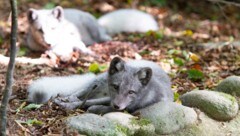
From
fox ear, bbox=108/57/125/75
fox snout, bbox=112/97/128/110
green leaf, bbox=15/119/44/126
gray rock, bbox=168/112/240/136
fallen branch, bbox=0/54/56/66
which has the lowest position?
gray rock, bbox=168/112/240/136

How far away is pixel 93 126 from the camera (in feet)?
13.4

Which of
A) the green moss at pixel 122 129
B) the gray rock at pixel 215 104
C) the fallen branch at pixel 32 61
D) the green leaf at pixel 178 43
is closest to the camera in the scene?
the green moss at pixel 122 129

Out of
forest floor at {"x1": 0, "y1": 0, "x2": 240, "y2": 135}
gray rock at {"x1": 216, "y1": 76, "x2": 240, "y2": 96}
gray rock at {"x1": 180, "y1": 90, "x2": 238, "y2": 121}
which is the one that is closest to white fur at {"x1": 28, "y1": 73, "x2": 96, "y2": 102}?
forest floor at {"x1": 0, "y1": 0, "x2": 240, "y2": 135}

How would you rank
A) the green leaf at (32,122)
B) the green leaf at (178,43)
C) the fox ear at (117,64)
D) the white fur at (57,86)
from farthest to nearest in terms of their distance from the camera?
the green leaf at (178,43), the white fur at (57,86), the fox ear at (117,64), the green leaf at (32,122)

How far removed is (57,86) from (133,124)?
4.06ft

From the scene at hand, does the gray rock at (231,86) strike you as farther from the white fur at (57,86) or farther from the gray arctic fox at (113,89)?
the white fur at (57,86)

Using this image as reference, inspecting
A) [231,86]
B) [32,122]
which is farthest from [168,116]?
[32,122]

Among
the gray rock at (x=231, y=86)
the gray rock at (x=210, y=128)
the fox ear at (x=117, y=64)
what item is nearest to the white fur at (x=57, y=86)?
the fox ear at (x=117, y=64)

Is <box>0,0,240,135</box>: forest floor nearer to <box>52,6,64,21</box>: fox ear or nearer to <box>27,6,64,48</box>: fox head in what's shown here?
<box>27,6,64,48</box>: fox head

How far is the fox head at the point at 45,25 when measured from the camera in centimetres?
750

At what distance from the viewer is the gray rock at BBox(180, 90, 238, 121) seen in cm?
489

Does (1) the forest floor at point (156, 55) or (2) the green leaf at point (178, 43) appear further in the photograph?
(2) the green leaf at point (178, 43)

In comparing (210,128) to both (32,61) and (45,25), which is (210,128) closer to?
(32,61)

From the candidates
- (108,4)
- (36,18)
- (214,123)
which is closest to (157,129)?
(214,123)
